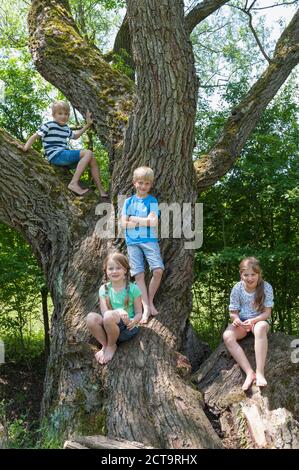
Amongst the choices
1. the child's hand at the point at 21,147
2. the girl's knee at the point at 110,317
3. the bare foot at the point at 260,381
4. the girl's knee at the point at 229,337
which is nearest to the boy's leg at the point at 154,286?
the girl's knee at the point at 229,337

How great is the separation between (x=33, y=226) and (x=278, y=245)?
149 inches

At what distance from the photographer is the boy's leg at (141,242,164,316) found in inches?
252

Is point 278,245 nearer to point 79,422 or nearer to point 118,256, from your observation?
point 118,256

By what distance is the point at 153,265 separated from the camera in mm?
6383

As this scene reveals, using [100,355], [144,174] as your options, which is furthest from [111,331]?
[144,174]

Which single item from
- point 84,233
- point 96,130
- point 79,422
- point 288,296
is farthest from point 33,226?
point 288,296

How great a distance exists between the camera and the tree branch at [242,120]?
26.1 feet

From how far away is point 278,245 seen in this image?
896cm

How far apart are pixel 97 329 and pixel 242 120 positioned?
393 centimetres

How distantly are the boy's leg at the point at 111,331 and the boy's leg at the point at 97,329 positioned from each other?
5cm

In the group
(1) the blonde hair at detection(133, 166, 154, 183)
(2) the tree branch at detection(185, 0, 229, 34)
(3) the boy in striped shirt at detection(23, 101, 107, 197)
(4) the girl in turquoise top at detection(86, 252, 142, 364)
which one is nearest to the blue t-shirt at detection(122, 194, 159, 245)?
(1) the blonde hair at detection(133, 166, 154, 183)

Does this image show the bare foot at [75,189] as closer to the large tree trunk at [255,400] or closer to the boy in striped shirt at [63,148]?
the boy in striped shirt at [63,148]

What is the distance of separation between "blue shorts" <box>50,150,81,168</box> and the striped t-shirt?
0.17ft
